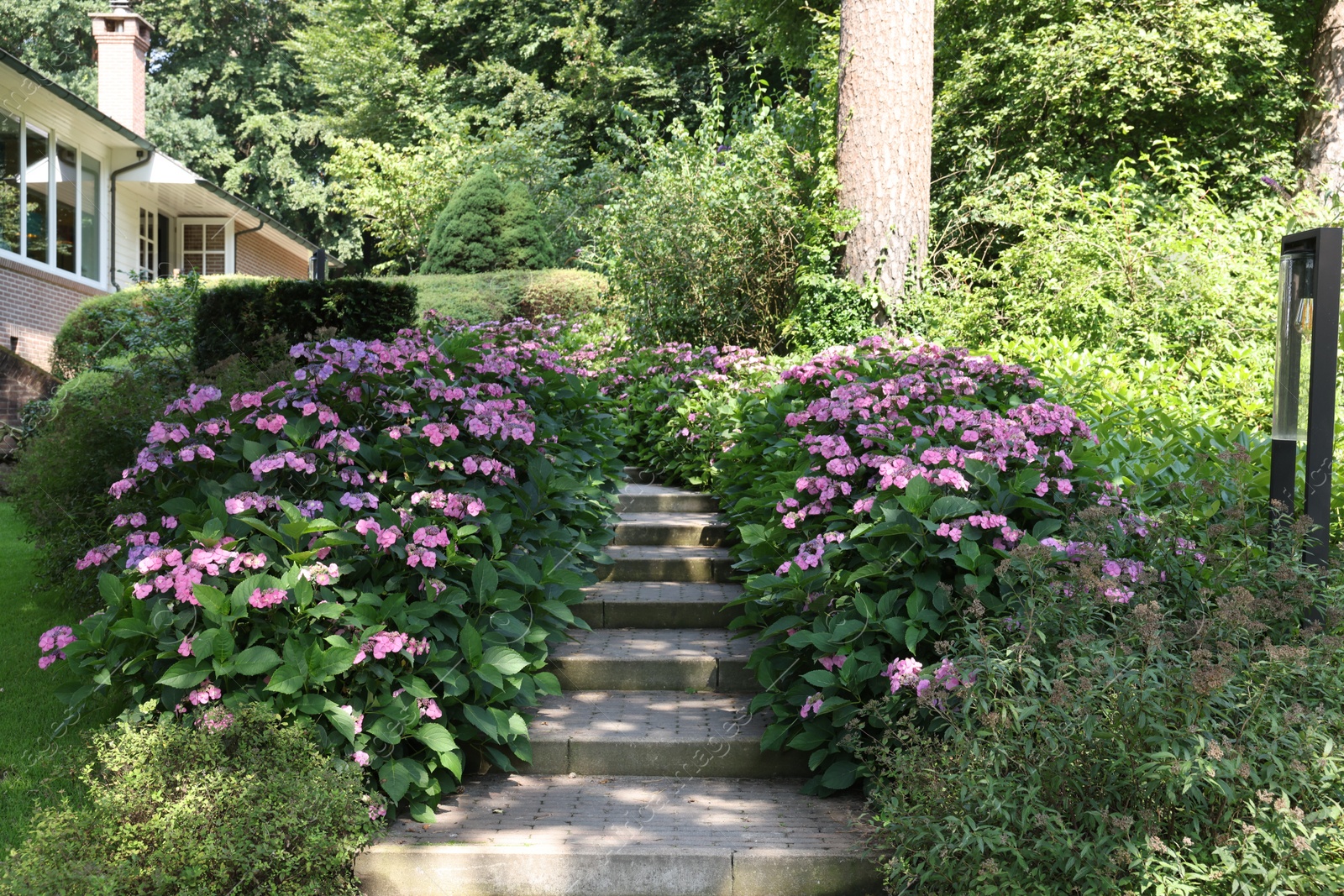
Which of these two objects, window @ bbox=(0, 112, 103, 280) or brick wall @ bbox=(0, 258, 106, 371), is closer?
brick wall @ bbox=(0, 258, 106, 371)

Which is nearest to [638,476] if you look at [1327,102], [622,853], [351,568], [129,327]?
[351,568]

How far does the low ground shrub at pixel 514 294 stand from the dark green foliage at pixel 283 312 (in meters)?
5.21

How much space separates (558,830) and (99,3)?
35.4 meters

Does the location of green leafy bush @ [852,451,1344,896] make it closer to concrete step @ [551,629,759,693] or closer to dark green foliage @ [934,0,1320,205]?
concrete step @ [551,629,759,693]

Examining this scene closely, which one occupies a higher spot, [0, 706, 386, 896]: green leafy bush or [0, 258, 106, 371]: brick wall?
[0, 258, 106, 371]: brick wall

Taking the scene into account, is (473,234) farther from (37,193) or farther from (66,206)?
(66,206)

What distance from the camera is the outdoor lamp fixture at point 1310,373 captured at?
9.71 ft

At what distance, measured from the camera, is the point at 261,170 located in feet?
99.2

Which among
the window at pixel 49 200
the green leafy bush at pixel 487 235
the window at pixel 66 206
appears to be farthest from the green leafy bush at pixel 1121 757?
the window at pixel 66 206

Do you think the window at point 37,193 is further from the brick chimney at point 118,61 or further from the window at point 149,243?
the brick chimney at point 118,61

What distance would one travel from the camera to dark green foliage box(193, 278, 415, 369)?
6465mm

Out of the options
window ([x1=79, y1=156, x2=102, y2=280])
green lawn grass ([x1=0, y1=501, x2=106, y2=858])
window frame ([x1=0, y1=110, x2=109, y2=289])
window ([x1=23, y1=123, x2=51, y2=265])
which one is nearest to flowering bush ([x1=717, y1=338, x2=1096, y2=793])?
green lawn grass ([x1=0, y1=501, x2=106, y2=858])

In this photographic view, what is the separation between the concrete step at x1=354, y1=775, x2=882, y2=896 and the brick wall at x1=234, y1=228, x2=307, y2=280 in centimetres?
2280

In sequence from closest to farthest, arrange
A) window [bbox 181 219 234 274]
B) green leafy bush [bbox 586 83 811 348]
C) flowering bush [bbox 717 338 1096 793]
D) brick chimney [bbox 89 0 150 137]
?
1. flowering bush [bbox 717 338 1096 793]
2. green leafy bush [bbox 586 83 811 348]
3. brick chimney [bbox 89 0 150 137]
4. window [bbox 181 219 234 274]
